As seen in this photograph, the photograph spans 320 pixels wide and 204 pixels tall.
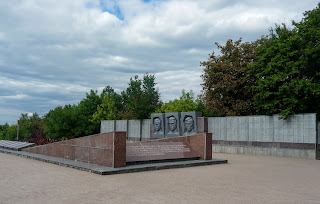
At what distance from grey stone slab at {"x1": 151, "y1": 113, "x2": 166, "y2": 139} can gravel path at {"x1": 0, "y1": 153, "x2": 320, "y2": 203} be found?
15.5 meters

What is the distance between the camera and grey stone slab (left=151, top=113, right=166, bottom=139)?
1060 inches

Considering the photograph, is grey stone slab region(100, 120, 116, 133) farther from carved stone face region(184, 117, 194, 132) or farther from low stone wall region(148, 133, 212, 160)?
low stone wall region(148, 133, 212, 160)

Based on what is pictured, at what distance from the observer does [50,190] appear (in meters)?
7.79

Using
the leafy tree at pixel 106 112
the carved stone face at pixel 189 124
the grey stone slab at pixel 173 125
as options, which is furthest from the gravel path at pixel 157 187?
the leafy tree at pixel 106 112

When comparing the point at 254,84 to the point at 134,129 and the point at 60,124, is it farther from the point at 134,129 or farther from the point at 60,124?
the point at 60,124

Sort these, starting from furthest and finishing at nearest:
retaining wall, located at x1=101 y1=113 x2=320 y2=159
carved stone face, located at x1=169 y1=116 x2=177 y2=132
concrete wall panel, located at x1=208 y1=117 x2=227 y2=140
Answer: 1. carved stone face, located at x1=169 y1=116 x2=177 y2=132
2. concrete wall panel, located at x1=208 y1=117 x2=227 y2=140
3. retaining wall, located at x1=101 y1=113 x2=320 y2=159

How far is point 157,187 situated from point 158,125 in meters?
18.9

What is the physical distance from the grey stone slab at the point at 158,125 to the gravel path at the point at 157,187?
50.8ft

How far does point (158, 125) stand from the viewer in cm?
2733

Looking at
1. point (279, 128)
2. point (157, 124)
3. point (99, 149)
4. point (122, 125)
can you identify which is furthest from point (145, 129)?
point (99, 149)

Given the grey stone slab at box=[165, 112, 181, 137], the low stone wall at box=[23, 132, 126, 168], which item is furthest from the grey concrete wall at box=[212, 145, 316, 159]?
the low stone wall at box=[23, 132, 126, 168]

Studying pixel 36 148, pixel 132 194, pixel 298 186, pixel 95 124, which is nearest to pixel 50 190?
pixel 132 194

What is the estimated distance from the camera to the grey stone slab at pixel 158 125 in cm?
2692

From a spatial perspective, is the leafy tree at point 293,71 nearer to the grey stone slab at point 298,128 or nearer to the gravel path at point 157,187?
the grey stone slab at point 298,128
